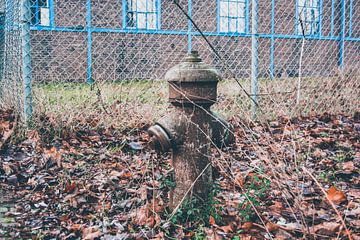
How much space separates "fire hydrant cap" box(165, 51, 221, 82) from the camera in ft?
7.48

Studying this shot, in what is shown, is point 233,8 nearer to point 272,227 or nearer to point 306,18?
point 306,18

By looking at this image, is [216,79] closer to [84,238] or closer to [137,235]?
[137,235]

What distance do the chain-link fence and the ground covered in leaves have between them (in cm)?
56

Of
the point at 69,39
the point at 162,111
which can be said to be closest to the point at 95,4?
the point at 69,39

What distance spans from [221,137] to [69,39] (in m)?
11.0

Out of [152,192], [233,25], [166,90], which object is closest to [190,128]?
[152,192]

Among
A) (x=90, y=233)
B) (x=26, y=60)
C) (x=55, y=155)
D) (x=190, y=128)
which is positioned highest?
(x=26, y=60)

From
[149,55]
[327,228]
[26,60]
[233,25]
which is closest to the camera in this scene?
[327,228]

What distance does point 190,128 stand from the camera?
7.69 ft

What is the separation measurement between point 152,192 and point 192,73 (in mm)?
956

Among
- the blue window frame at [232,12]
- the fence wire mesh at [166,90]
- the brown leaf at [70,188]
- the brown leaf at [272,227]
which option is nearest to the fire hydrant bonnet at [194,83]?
the fence wire mesh at [166,90]

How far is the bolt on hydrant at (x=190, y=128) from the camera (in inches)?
90.3

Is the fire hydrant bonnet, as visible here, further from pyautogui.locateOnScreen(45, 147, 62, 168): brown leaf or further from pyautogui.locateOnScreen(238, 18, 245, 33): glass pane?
pyautogui.locateOnScreen(238, 18, 245, 33): glass pane

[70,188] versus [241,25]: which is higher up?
[241,25]
